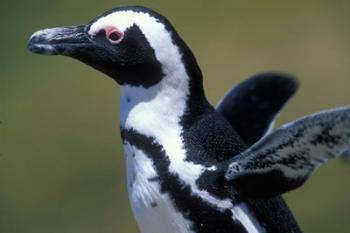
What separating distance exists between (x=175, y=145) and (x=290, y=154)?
0.32 ft

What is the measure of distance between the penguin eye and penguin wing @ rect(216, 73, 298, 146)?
21 centimetres

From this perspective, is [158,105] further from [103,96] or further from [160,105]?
[103,96]

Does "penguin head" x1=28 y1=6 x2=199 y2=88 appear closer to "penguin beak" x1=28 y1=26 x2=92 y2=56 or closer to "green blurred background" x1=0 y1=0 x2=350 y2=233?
"penguin beak" x1=28 y1=26 x2=92 y2=56

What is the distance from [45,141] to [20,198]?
0.55 feet

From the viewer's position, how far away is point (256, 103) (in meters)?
1.05

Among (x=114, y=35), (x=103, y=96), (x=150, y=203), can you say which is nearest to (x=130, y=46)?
(x=114, y=35)

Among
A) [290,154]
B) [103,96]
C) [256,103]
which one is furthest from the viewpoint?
[103,96]

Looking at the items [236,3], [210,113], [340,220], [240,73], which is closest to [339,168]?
[340,220]

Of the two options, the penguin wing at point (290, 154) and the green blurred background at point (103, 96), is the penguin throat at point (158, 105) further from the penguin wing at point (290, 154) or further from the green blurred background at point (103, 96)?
the green blurred background at point (103, 96)

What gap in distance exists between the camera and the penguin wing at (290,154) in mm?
781

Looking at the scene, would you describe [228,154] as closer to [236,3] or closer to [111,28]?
[111,28]

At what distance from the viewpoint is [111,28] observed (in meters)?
0.87

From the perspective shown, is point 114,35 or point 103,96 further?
point 103,96

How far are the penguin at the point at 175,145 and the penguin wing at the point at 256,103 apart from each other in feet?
0.45
